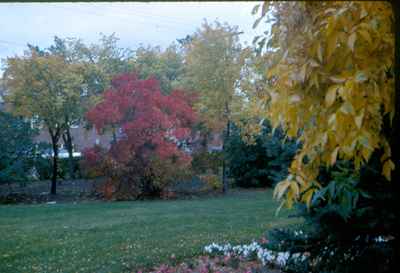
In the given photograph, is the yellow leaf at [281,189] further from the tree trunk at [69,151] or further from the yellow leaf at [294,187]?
the tree trunk at [69,151]

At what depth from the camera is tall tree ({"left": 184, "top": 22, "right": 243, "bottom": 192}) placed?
10.8 m

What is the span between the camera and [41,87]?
11.3 metres

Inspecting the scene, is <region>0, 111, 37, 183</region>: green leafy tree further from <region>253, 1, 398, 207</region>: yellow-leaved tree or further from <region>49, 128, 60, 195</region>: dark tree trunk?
<region>253, 1, 398, 207</region>: yellow-leaved tree

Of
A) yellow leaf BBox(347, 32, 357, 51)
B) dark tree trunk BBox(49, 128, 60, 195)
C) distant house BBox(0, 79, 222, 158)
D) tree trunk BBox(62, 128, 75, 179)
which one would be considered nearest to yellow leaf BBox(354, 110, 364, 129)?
yellow leaf BBox(347, 32, 357, 51)

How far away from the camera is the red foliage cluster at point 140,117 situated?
10086mm

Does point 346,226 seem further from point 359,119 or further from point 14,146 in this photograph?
point 14,146

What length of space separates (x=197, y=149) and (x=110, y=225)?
5555mm

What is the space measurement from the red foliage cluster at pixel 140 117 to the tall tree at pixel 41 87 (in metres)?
1.55

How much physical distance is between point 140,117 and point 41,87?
2.93m

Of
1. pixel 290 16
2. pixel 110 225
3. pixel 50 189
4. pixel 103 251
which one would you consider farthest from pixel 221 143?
pixel 290 16

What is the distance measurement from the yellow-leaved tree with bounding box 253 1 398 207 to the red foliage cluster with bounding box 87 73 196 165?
27.8 ft

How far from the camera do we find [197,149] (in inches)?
472

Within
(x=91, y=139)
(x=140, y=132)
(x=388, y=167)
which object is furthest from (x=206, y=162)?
(x=388, y=167)

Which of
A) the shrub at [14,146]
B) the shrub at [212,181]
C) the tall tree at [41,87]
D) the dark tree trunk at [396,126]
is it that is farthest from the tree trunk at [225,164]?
the dark tree trunk at [396,126]
